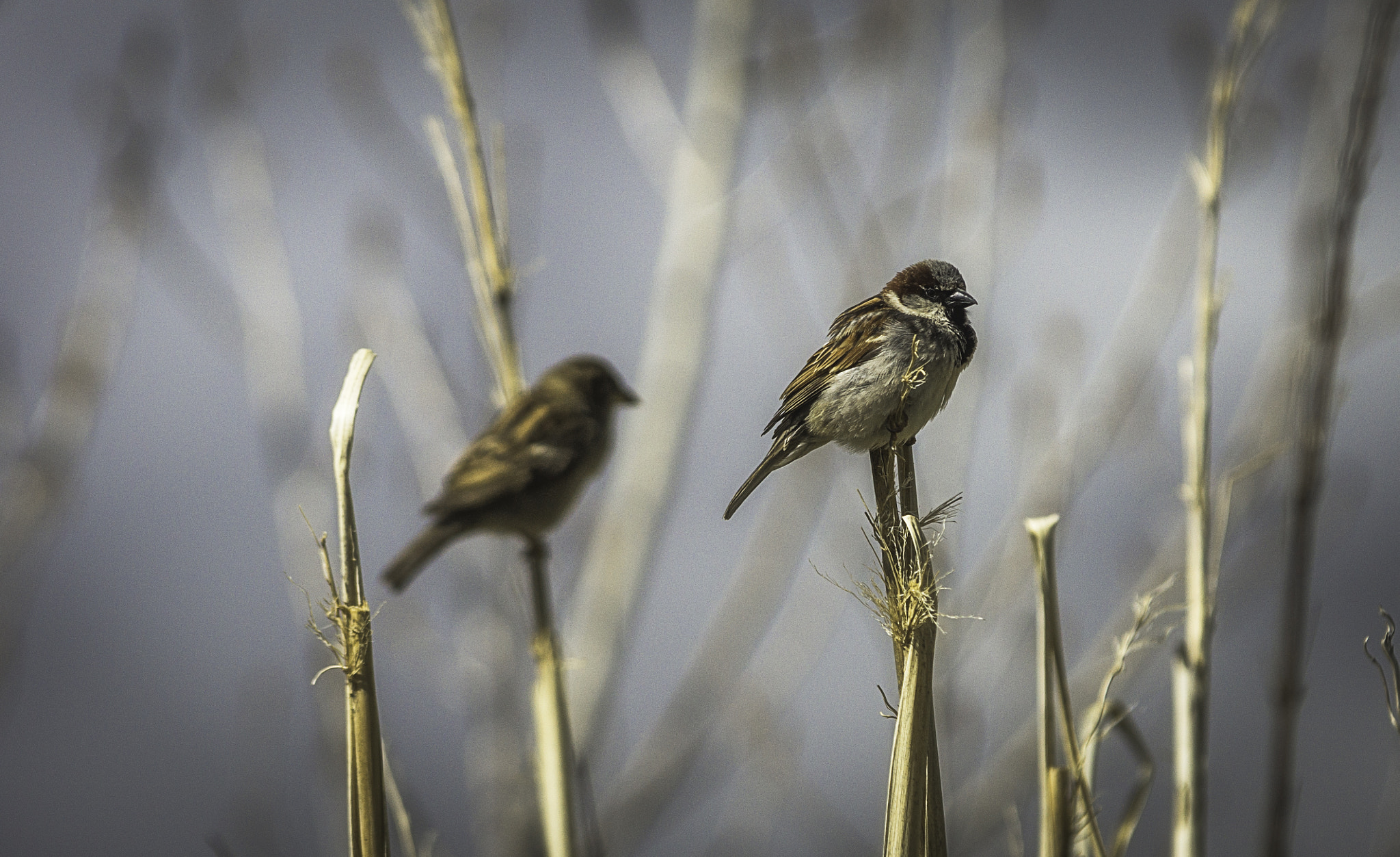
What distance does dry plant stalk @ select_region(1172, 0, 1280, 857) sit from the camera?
69.1 inches

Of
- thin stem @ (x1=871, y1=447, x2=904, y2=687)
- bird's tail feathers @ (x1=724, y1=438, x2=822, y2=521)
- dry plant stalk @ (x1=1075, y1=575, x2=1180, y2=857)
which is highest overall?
bird's tail feathers @ (x1=724, y1=438, x2=822, y2=521)

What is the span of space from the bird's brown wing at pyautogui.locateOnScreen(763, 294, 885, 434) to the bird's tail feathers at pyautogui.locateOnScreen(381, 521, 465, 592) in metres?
0.72

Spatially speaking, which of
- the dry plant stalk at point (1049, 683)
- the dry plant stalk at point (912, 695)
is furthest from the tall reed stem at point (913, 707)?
the dry plant stalk at point (1049, 683)

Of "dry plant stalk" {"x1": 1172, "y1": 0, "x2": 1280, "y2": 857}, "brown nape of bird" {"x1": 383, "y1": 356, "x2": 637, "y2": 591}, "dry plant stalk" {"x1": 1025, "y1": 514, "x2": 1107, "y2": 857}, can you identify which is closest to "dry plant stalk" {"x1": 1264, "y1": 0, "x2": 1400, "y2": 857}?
"dry plant stalk" {"x1": 1172, "y1": 0, "x2": 1280, "y2": 857}

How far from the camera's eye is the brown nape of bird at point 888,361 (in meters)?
2.18

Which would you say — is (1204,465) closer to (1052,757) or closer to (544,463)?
(1052,757)

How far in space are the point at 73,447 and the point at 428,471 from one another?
2.13m

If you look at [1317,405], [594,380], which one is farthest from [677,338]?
[1317,405]

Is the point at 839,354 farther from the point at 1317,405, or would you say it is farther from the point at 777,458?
the point at 1317,405

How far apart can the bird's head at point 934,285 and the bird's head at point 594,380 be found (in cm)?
78

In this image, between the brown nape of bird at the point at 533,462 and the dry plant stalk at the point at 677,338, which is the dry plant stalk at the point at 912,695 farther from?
the dry plant stalk at the point at 677,338

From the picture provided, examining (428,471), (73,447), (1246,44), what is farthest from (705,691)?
(1246,44)

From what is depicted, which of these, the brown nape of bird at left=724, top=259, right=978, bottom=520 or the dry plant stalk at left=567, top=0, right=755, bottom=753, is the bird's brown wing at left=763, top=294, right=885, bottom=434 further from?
the dry plant stalk at left=567, top=0, right=755, bottom=753

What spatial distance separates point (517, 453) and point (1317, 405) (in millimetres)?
1584
